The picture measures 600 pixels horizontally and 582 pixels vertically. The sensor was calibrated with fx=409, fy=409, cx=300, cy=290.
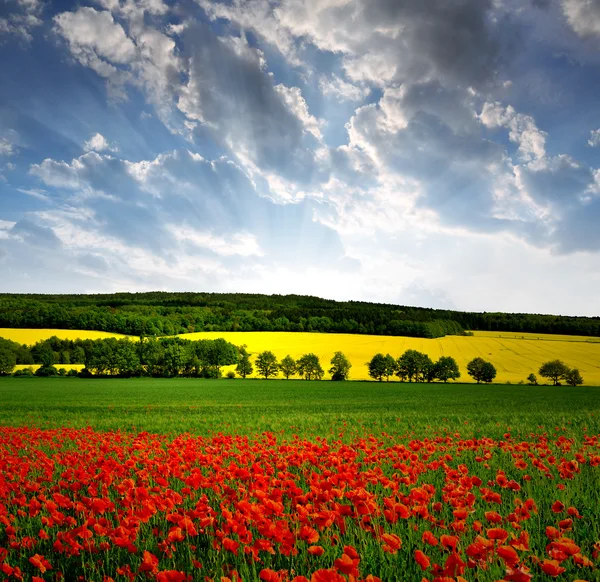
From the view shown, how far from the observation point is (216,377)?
76500 mm

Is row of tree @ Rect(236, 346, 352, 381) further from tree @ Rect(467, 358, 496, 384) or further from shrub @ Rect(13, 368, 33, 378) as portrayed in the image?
shrub @ Rect(13, 368, 33, 378)

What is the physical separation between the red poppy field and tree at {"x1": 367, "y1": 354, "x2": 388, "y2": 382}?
68.3m

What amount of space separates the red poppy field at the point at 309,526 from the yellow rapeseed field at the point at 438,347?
71439 millimetres

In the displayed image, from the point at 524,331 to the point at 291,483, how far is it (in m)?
136

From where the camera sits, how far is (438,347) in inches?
3595

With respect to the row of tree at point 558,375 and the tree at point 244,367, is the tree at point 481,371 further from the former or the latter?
the tree at point 244,367

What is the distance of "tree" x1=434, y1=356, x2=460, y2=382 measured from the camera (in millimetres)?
71938

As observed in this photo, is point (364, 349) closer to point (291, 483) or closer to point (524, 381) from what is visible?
point (524, 381)

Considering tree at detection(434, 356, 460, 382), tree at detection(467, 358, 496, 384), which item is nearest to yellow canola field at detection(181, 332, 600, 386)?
tree at detection(467, 358, 496, 384)

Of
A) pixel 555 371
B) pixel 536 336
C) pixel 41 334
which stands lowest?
pixel 555 371

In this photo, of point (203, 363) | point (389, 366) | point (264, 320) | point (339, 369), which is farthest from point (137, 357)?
point (389, 366)

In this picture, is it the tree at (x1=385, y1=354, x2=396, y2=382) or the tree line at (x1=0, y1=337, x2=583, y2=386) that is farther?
the tree at (x1=385, y1=354, x2=396, y2=382)

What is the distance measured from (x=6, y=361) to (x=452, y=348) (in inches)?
3435

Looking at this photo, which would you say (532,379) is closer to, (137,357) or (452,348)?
(452,348)
